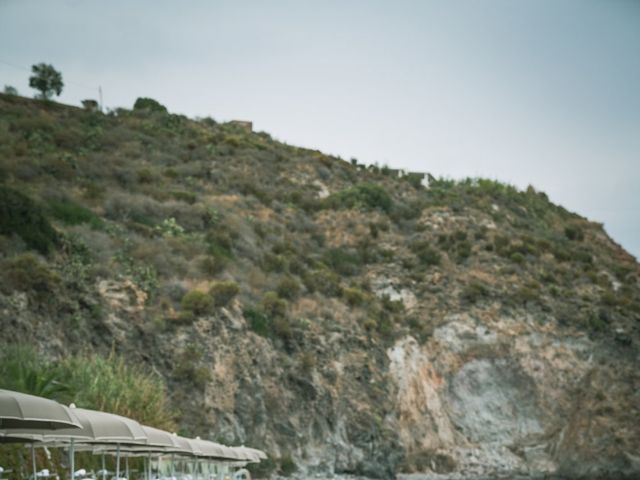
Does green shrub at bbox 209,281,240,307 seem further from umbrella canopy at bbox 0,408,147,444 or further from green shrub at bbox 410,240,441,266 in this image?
umbrella canopy at bbox 0,408,147,444

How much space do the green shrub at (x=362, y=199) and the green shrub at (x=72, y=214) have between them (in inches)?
833

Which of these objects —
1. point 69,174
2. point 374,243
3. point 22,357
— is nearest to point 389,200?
point 374,243

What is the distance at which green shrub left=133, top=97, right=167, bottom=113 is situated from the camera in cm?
8625

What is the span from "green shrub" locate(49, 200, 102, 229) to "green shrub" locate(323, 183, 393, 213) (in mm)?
21146

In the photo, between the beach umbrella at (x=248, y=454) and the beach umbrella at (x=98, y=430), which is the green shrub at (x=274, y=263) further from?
the beach umbrella at (x=98, y=430)

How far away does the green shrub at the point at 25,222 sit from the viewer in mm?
41781

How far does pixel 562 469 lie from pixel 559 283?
1396 centimetres

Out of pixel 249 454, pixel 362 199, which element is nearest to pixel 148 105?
pixel 362 199

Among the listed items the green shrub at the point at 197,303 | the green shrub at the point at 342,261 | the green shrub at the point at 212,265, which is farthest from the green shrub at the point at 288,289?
the green shrub at the point at 197,303

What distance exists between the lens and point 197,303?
44500mm

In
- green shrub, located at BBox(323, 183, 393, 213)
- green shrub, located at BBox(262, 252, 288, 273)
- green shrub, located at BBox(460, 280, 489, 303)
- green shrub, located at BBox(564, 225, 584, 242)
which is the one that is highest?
green shrub, located at BBox(323, 183, 393, 213)

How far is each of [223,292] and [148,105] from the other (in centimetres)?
4421

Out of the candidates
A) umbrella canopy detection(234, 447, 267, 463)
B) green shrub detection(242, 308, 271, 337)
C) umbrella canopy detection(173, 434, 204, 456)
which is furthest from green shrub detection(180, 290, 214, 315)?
umbrella canopy detection(173, 434, 204, 456)

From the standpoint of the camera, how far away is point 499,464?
52469mm
